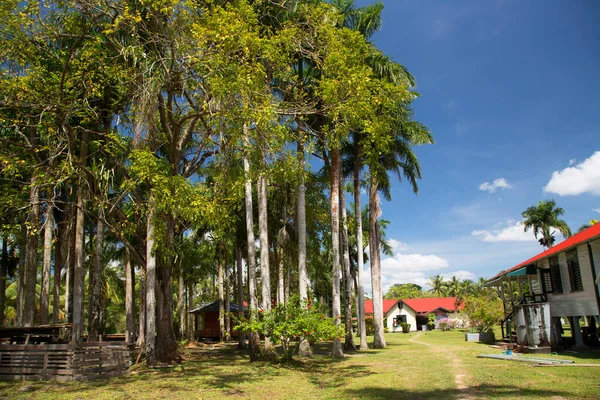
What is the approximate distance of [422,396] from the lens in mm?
9680

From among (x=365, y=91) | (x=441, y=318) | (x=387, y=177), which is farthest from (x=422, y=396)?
(x=441, y=318)

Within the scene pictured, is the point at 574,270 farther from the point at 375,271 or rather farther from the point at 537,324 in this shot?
the point at 375,271

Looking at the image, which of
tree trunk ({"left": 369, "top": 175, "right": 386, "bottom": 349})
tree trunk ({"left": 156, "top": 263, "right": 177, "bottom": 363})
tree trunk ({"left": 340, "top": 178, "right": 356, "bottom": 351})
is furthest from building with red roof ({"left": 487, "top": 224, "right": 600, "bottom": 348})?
tree trunk ({"left": 156, "top": 263, "right": 177, "bottom": 363})

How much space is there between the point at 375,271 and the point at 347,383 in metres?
15.0

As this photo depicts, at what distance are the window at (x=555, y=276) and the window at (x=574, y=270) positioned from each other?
4.08 feet

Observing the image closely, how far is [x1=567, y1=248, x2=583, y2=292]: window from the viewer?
18970 mm

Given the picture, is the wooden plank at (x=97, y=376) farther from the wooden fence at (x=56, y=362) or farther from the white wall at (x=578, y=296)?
the white wall at (x=578, y=296)

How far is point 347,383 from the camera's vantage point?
12273mm

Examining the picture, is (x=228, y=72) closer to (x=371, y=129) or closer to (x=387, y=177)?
(x=371, y=129)

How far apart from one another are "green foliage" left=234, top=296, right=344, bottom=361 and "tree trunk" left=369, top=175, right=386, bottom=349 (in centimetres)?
982

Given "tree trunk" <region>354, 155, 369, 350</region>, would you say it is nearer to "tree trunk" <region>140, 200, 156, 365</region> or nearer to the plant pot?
the plant pot

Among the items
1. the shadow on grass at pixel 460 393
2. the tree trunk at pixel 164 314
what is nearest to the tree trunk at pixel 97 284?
the tree trunk at pixel 164 314

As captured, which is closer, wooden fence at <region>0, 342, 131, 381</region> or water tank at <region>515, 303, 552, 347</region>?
wooden fence at <region>0, 342, 131, 381</region>

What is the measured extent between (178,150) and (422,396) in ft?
35.3
